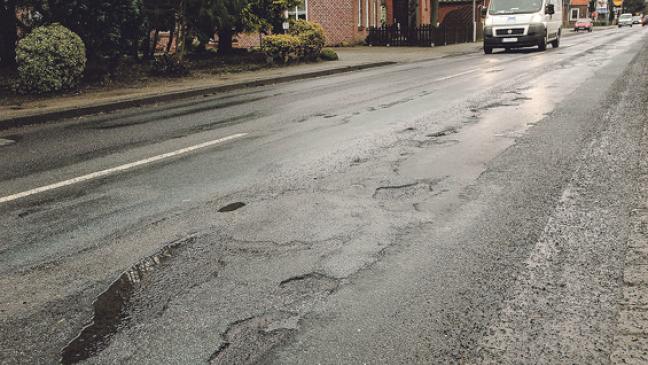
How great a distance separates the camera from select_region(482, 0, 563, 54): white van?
23.3 m

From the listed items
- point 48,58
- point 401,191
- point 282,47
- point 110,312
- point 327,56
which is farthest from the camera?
point 327,56

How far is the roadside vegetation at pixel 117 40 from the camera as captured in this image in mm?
12320

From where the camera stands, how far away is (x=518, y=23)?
23.4 m

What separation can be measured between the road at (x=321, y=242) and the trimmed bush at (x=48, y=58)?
14.5ft

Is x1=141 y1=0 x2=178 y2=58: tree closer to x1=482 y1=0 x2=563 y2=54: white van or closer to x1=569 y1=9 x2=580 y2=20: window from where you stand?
x1=482 y1=0 x2=563 y2=54: white van

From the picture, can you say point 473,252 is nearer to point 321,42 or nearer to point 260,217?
point 260,217

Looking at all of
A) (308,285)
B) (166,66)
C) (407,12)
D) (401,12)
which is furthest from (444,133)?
(401,12)

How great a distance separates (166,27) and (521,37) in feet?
45.8

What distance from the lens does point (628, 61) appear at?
18375 millimetres

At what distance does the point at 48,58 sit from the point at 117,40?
2.34 metres

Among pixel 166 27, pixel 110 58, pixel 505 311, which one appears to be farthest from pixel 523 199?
pixel 166 27

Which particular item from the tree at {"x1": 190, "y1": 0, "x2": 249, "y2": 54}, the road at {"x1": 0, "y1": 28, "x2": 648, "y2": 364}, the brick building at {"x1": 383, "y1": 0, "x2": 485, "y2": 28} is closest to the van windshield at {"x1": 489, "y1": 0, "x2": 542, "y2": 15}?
the tree at {"x1": 190, "y1": 0, "x2": 249, "y2": 54}

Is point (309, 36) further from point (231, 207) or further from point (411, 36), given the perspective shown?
point (231, 207)

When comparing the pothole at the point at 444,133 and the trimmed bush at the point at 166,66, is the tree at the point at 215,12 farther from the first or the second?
the pothole at the point at 444,133
